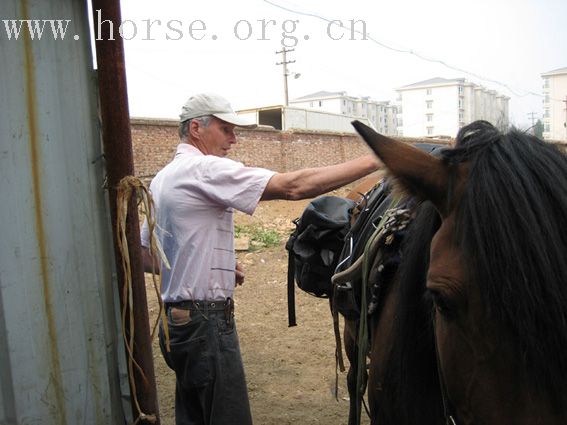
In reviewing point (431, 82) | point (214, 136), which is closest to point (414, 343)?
point (214, 136)

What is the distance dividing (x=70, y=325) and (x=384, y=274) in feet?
3.88

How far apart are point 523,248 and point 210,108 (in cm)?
164

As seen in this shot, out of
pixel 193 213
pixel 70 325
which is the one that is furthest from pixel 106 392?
pixel 193 213

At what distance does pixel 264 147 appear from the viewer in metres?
18.3

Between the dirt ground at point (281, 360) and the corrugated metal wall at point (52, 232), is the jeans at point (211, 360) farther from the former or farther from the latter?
the dirt ground at point (281, 360)

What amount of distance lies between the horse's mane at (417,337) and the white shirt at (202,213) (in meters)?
0.74

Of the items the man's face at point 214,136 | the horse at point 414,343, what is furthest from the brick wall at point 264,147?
the horse at point 414,343

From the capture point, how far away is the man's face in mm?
2506

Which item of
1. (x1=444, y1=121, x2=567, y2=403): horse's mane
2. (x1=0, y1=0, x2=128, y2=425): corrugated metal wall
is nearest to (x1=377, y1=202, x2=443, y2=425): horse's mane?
(x1=444, y1=121, x2=567, y2=403): horse's mane

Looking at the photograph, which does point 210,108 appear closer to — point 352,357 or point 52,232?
point 52,232

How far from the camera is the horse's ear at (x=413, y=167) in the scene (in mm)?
1442

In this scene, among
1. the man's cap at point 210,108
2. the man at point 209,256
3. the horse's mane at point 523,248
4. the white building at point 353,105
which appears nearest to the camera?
the horse's mane at point 523,248

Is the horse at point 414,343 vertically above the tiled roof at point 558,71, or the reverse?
the tiled roof at point 558,71

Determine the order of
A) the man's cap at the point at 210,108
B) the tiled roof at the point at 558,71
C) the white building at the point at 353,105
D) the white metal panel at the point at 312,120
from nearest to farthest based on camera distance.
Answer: the man's cap at the point at 210,108
the white metal panel at the point at 312,120
the tiled roof at the point at 558,71
the white building at the point at 353,105
